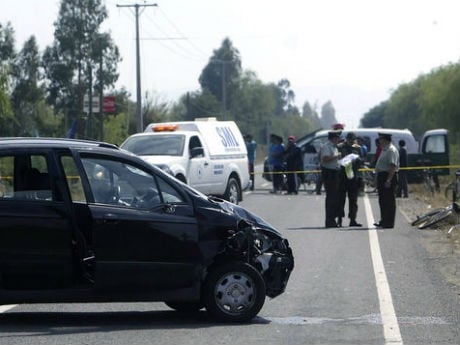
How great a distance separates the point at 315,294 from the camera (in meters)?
12.4

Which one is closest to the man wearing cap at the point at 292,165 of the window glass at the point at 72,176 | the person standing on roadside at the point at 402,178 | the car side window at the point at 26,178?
the person standing on roadside at the point at 402,178

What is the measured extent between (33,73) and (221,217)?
91185 millimetres

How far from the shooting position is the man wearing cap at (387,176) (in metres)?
20.8

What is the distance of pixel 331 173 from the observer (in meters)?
21.5

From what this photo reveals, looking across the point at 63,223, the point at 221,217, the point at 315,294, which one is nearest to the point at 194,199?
the point at 221,217

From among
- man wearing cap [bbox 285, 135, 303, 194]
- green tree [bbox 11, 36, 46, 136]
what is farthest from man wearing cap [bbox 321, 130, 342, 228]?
green tree [bbox 11, 36, 46, 136]

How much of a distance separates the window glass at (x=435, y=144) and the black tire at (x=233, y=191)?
59.7 ft

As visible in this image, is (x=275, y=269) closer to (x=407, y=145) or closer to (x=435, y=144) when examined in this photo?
(x=407, y=145)

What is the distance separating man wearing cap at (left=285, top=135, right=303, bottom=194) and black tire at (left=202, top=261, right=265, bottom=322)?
23.6 meters

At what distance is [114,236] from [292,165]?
24409 mm

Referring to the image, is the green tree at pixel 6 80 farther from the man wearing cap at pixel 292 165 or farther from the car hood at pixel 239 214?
the car hood at pixel 239 214

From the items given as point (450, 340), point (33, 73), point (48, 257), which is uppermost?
point (33, 73)

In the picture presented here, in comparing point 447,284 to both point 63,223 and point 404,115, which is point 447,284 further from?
point 404,115

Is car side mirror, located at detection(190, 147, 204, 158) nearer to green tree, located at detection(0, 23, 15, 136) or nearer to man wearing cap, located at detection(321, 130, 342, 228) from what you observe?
man wearing cap, located at detection(321, 130, 342, 228)
